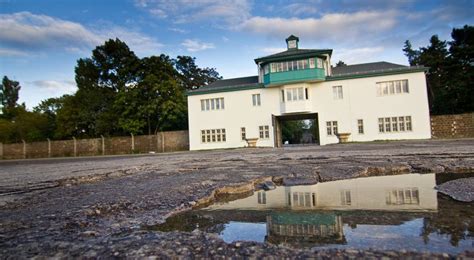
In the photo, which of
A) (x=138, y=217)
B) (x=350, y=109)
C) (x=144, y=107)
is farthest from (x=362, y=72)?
(x=138, y=217)

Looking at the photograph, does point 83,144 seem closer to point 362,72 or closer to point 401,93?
point 362,72

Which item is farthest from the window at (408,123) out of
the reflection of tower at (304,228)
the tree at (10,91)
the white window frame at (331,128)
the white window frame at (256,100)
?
the tree at (10,91)

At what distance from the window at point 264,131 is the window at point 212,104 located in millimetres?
4449

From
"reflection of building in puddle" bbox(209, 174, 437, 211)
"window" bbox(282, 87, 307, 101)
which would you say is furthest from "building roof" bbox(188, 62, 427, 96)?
"reflection of building in puddle" bbox(209, 174, 437, 211)

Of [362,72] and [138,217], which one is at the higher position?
[362,72]

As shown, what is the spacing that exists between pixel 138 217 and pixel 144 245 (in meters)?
0.93

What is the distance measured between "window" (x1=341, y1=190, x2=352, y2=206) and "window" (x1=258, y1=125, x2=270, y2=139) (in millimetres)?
24731

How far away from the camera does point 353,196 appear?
341cm

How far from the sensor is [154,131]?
3788cm

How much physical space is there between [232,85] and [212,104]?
2798 millimetres

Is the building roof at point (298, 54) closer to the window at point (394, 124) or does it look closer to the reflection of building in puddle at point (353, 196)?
the window at point (394, 124)

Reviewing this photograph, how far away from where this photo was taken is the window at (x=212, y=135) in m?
29.8

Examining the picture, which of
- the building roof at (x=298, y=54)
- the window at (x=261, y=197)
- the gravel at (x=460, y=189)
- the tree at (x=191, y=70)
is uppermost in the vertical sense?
the tree at (x=191, y=70)

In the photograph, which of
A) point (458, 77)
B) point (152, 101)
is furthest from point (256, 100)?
point (458, 77)
